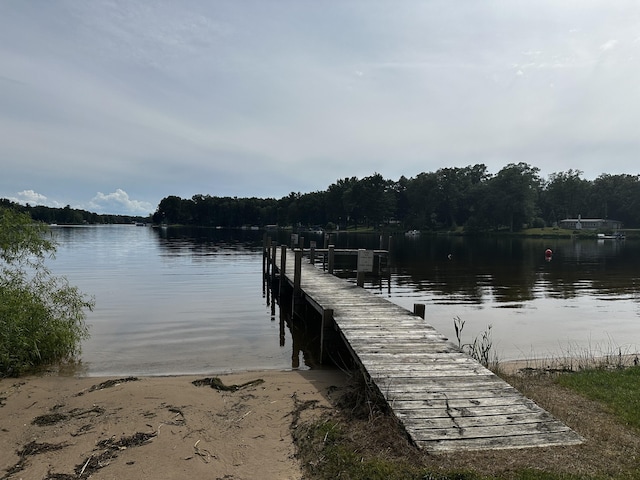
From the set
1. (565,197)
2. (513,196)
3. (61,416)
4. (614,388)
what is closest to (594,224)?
(565,197)

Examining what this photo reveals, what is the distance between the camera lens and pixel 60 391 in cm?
781

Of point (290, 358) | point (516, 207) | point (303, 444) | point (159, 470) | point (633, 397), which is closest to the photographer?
point (159, 470)

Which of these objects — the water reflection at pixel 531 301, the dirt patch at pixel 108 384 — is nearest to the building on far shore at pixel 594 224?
the water reflection at pixel 531 301

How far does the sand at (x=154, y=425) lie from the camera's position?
500cm

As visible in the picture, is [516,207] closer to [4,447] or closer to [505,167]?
[505,167]

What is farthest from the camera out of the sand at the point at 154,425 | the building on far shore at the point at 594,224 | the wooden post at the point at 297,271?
the building on far shore at the point at 594,224

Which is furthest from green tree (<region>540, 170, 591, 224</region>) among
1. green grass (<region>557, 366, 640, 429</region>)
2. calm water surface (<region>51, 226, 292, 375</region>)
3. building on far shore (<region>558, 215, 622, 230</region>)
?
green grass (<region>557, 366, 640, 429</region>)

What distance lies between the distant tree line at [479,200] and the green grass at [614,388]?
9187 centimetres

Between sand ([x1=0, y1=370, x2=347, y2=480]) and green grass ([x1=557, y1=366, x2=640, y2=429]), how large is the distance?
399 centimetres

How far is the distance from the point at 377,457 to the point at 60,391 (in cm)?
607

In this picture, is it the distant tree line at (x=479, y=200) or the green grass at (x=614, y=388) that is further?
the distant tree line at (x=479, y=200)

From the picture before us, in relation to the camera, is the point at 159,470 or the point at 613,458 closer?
the point at 613,458

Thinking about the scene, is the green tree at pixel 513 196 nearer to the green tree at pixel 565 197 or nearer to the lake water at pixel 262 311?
the green tree at pixel 565 197

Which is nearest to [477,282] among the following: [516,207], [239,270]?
[239,270]
